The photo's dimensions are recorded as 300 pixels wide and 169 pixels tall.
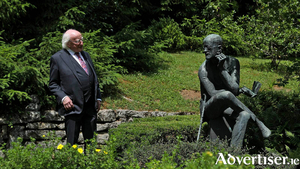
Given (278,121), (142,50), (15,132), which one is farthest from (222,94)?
(142,50)

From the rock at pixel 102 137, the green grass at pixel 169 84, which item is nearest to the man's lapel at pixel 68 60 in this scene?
the rock at pixel 102 137

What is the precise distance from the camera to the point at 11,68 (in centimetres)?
598

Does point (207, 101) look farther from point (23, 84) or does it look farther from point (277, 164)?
point (23, 84)

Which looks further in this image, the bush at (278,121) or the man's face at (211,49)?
the bush at (278,121)

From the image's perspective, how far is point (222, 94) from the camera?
3.65m

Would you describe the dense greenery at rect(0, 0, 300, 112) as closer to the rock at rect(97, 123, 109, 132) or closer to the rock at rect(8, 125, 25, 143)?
the rock at rect(8, 125, 25, 143)

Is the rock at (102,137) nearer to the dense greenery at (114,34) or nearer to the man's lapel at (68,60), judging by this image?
the dense greenery at (114,34)

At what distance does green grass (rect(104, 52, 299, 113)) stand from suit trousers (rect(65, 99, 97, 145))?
330cm

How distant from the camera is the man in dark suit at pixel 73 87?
3709 mm

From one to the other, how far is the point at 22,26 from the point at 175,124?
18.3ft

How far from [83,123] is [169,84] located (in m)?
5.67

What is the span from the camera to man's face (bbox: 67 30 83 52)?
377cm

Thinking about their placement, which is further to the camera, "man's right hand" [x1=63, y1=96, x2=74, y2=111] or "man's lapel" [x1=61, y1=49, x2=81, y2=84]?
"man's lapel" [x1=61, y1=49, x2=81, y2=84]

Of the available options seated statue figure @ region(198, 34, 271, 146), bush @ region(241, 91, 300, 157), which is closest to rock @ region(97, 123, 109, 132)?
bush @ region(241, 91, 300, 157)
